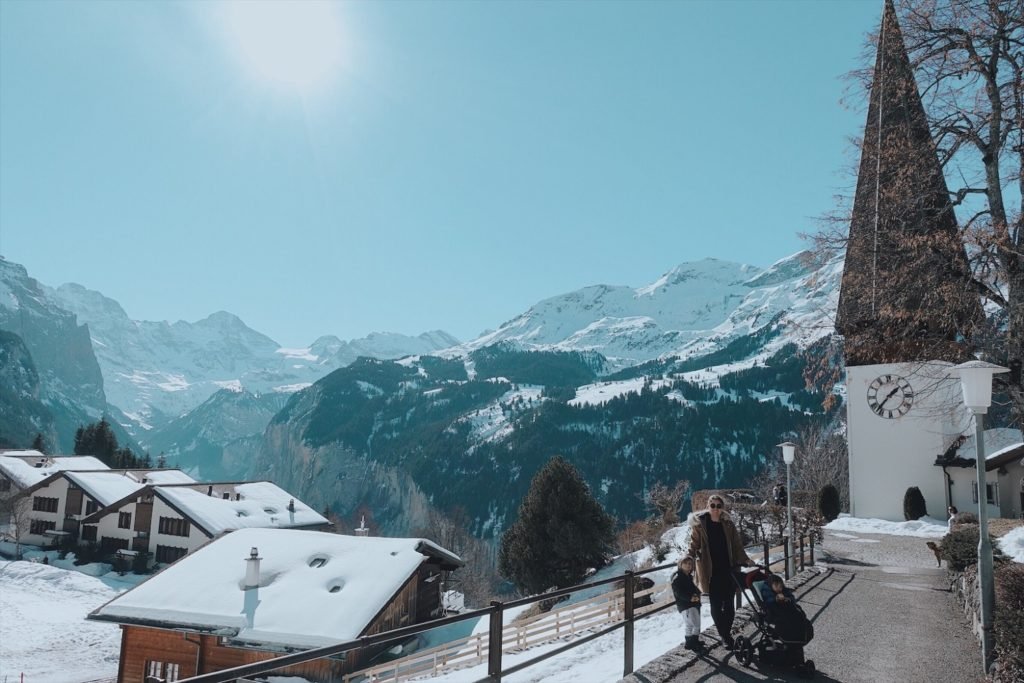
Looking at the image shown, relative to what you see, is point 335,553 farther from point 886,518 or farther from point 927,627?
point 886,518

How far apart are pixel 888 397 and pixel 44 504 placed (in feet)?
187

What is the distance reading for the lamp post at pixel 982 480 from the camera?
7.28 m

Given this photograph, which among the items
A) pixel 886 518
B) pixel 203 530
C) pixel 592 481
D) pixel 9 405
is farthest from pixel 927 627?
pixel 9 405

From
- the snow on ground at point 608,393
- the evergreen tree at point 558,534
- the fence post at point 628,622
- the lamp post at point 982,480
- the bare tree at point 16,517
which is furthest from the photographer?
the snow on ground at point 608,393

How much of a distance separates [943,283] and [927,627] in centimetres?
493

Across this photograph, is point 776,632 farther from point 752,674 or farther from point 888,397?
point 888,397

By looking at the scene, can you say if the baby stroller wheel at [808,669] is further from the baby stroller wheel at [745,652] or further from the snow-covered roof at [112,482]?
the snow-covered roof at [112,482]

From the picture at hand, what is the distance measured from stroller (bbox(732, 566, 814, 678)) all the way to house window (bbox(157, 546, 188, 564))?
45.1 meters

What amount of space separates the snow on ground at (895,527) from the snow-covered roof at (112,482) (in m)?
42.7

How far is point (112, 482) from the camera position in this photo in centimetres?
5253

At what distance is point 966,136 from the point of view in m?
9.88

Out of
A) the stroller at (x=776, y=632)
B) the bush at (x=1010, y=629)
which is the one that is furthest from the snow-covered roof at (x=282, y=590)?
A: the bush at (x=1010, y=629)

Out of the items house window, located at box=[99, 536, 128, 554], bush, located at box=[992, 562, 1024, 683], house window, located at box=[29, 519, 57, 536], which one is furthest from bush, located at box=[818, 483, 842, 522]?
house window, located at box=[29, 519, 57, 536]

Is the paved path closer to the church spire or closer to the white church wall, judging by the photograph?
the church spire
